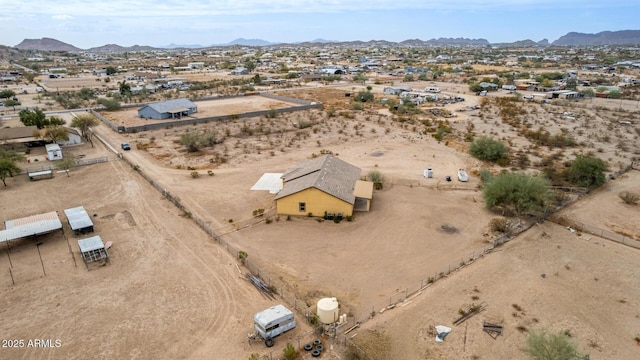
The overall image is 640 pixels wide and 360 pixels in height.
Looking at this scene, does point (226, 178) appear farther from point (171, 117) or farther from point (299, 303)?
point (171, 117)

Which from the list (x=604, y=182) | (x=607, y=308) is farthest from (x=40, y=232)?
(x=604, y=182)

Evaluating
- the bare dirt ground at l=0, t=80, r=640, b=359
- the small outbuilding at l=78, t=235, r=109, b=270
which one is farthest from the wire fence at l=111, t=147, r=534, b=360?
the small outbuilding at l=78, t=235, r=109, b=270

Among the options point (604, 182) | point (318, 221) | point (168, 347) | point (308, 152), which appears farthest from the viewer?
point (308, 152)

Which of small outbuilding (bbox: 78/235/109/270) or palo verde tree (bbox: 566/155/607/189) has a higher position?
palo verde tree (bbox: 566/155/607/189)

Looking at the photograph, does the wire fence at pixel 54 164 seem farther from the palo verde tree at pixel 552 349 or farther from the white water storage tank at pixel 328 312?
the palo verde tree at pixel 552 349

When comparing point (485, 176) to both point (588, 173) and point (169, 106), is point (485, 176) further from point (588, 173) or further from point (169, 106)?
point (169, 106)

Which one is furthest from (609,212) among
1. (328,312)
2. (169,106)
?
(169,106)

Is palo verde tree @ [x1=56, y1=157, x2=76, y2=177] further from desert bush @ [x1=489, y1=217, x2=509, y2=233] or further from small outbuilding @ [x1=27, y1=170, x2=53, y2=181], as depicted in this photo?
desert bush @ [x1=489, y1=217, x2=509, y2=233]
